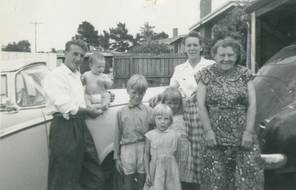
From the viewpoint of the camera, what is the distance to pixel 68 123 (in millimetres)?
Result: 3832

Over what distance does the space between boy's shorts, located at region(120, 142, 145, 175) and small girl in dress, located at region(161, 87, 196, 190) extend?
0.34 meters

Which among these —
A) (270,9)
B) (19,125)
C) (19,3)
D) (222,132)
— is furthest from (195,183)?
(270,9)

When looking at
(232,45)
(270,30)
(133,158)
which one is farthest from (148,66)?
(232,45)

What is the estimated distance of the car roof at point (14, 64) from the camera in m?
4.07

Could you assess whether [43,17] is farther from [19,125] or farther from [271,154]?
[271,154]

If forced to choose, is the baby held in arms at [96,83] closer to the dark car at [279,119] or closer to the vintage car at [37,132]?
the vintage car at [37,132]

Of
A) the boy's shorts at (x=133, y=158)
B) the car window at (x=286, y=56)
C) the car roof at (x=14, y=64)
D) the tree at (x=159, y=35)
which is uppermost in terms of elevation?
the tree at (x=159, y=35)

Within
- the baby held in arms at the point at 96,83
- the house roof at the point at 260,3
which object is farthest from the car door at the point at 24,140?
the house roof at the point at 260,3

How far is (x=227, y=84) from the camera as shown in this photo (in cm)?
351

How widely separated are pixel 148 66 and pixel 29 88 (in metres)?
13.1

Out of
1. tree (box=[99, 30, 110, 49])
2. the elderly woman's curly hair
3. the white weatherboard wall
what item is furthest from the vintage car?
tree (box=[99, 30, 110, 49])

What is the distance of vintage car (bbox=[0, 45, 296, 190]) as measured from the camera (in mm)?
3797

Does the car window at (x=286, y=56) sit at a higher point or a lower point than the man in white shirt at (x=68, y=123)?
higher

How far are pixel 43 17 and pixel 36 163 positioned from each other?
1.83 meters
